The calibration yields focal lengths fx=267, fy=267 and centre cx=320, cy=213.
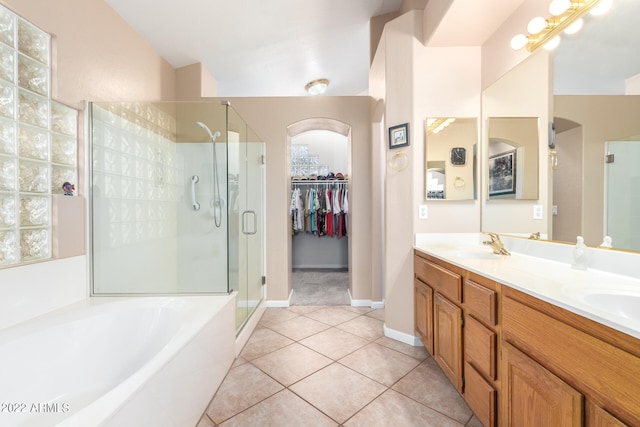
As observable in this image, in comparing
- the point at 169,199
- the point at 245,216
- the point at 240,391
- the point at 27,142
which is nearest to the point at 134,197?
the point at 169,199

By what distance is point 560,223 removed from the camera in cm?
140

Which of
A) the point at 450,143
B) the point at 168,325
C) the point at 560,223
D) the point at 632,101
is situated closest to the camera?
the point at 632,101

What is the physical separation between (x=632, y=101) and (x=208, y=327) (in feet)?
7.10

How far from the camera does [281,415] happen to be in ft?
4.60

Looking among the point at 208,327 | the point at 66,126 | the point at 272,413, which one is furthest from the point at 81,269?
the point at 272,413

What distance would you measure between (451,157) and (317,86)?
2.66m

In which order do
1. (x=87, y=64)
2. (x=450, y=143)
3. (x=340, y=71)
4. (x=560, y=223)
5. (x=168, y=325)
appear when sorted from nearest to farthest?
(x=560, y=223)
(x=168, y=325)
(x=87, y=64)
(x=450, y=143)
(x=340, y=71)

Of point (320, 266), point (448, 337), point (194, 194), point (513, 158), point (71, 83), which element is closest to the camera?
point (448, 337)

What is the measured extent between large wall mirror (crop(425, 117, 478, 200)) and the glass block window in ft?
8.27

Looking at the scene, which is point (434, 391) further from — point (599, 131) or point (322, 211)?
point (322, 211)

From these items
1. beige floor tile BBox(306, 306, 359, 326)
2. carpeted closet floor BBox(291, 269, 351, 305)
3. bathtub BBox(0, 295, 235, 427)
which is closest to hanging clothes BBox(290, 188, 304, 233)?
carpeted closet floor BBox(291, 269, 351, 305)

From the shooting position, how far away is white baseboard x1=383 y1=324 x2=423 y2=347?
2129mm

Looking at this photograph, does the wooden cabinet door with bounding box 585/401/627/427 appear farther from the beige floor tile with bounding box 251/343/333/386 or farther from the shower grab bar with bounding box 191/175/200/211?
the shower grab bar with bounding box 191/175/200/211

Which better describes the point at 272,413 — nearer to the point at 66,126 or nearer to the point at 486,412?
the point at 486,412
